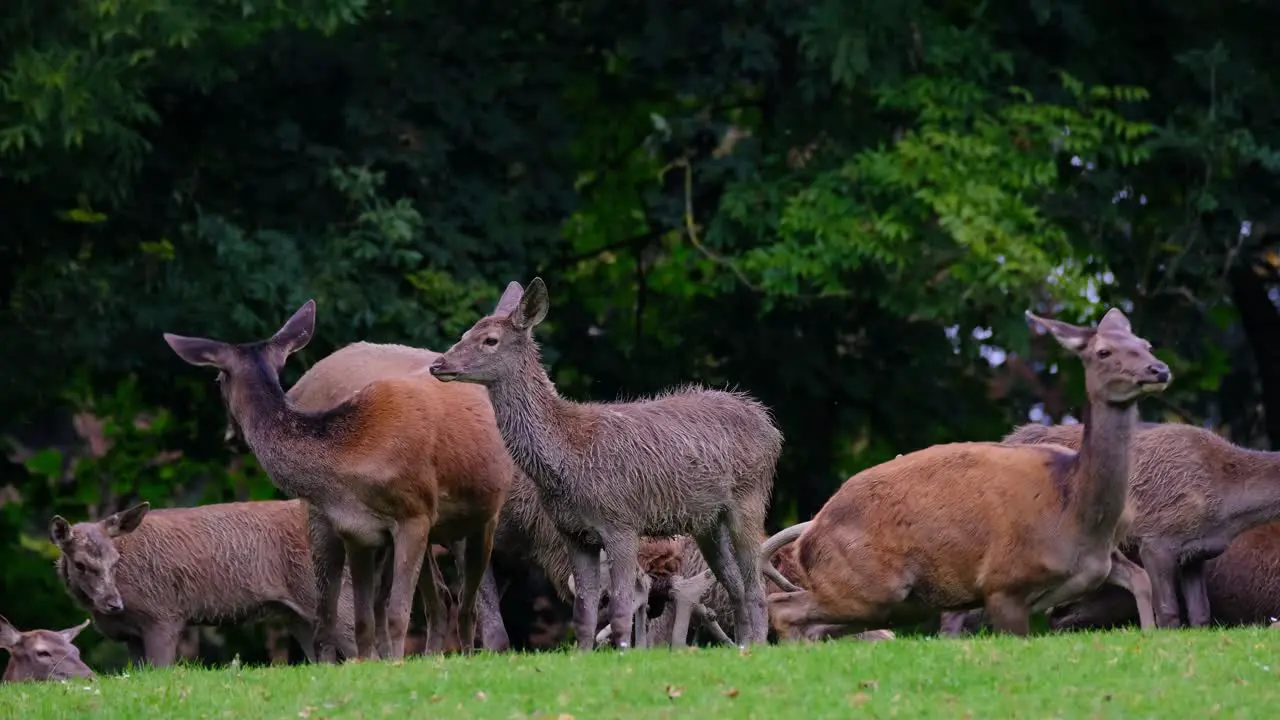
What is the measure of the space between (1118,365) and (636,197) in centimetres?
1116

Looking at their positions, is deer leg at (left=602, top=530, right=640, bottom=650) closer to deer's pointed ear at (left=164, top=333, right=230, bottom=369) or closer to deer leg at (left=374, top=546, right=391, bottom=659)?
deer leg at (left=374, top=546, right=391, bottom=659)

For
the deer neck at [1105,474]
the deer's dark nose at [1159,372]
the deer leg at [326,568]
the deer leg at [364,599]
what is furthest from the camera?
the deer leg at [326,568]

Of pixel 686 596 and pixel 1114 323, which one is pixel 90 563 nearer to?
pixel 686 596

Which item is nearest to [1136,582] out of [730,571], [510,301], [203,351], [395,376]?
[730,571]

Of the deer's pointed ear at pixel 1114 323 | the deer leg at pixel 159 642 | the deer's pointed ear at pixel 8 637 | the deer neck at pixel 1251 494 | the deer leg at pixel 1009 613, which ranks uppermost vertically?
the deer's pointed ear at pixel 1114 323

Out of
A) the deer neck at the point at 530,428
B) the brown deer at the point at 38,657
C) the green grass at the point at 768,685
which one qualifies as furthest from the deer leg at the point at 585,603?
the brown deer at the point at 38,657

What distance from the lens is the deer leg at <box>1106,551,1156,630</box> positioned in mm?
16359

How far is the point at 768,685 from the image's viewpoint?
11414mm

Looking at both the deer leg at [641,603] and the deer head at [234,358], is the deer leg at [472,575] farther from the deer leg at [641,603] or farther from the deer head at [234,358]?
the deer head at [234,358]

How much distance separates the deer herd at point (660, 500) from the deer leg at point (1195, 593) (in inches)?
0.9

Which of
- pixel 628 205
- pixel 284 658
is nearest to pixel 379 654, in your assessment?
pixel 284 658

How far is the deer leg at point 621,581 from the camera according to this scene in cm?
1398

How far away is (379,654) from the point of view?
15.1m

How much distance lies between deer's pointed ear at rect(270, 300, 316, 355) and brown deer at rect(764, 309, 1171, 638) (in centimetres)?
367
